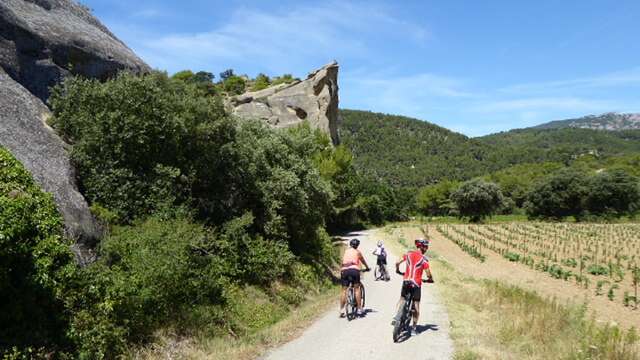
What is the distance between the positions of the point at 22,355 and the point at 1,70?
919 cm

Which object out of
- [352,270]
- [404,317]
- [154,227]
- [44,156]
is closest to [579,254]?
[352,270]

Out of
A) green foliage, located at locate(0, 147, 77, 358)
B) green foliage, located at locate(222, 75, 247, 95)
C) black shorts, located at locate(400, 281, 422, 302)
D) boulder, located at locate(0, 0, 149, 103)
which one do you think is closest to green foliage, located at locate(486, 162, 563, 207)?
green foliage, located at locate(222, 75, 247, 95)

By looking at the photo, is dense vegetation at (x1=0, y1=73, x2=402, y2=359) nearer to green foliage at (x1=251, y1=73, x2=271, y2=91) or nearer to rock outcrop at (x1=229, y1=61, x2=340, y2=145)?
rock outcrop at (x1=229, y1=61, x2=340, y2=145)

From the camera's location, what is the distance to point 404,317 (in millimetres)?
9609

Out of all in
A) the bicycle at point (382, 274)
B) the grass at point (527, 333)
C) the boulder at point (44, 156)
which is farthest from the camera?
the bicycle at point (382, 274)

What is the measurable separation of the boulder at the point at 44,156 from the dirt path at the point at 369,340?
485cm

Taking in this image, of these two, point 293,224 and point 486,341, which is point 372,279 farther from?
point 486,341

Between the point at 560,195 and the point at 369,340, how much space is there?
312 ft

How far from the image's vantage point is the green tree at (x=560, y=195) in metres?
92.3

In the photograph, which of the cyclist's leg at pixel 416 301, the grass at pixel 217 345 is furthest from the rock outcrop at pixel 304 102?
the cyclist's leg at pixel 416 301

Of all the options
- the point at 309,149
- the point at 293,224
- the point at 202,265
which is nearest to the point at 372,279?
the point at 293,224

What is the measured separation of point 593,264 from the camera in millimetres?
34750

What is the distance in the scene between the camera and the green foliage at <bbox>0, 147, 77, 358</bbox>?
6773 mm

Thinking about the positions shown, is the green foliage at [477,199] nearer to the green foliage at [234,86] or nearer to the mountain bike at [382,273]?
the green foliage at [234,86]
